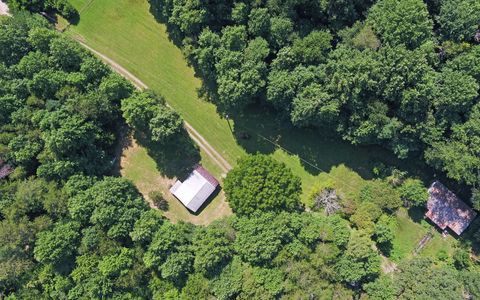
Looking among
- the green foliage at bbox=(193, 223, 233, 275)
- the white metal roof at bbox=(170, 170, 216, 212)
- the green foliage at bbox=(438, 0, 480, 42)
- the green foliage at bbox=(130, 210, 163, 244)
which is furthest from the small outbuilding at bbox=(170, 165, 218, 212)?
the green foliage at bbox=(438, 0, 480, 42)

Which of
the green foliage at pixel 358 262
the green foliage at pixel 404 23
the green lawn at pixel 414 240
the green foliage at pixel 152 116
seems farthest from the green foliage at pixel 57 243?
the green foliage at pixel 404 23

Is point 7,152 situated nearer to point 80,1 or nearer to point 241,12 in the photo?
point 80,1

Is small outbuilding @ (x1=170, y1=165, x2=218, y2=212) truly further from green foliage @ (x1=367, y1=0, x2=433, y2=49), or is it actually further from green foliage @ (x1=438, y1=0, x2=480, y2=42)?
green foliage @ (x1=438, y1=0, x2=480, y2=42)

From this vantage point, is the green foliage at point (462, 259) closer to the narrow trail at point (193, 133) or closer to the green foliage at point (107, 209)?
the narrow trail at point (193, 133)

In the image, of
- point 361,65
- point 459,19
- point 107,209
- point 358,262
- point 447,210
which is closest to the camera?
point 459,19

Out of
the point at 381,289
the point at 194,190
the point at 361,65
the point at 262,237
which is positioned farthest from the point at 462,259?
the point at 194,190

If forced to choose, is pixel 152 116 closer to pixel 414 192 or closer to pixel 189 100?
pixel 189 100
